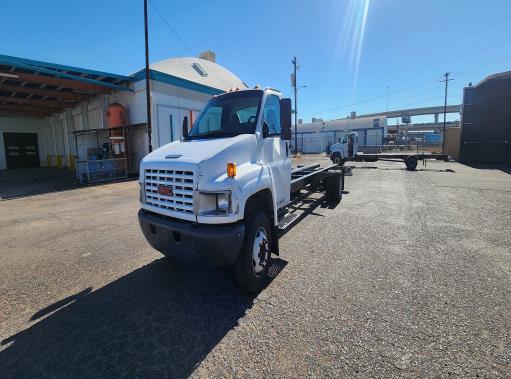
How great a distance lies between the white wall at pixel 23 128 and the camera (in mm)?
26141

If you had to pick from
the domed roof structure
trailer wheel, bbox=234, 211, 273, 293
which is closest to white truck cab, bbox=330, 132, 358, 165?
the domed roof structure

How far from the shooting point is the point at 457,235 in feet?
19.1

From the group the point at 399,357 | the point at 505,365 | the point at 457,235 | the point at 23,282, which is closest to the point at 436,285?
the point at 505,365

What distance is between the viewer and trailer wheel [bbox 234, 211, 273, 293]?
3426 millimetres

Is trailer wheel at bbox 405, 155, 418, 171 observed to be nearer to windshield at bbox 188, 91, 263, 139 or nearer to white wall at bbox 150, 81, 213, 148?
white wall at bbox 150, 81, 213, 148

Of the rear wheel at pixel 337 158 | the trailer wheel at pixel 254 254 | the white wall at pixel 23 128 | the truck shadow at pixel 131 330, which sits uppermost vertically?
the white wall at pixel 23 128

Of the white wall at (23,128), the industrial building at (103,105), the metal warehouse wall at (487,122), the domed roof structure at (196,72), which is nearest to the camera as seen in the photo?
the industrial building at (103,105)

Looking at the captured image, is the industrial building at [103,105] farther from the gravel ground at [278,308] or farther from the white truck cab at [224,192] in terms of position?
the gravel ground at [278,308]

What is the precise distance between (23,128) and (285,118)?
1357 inches

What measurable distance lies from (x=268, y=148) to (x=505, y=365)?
352 cm

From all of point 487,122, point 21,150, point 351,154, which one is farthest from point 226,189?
point 21,150

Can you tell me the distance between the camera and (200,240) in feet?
10.3

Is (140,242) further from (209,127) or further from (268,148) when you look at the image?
(268,148)

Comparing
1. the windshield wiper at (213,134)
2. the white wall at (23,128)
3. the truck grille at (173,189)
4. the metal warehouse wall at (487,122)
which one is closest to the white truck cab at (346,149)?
the metal warehouse wall at (487,122)
